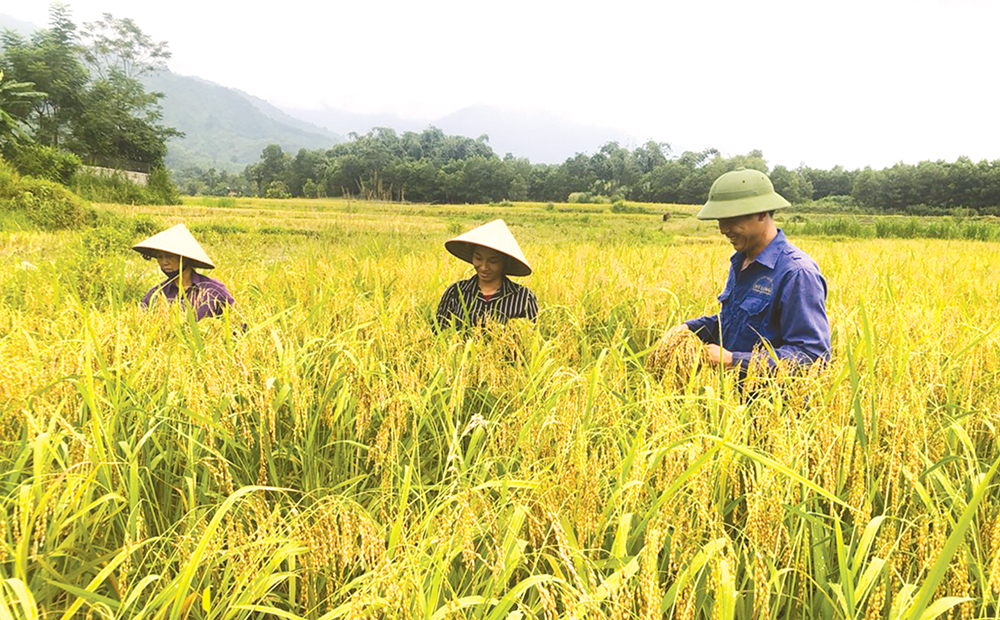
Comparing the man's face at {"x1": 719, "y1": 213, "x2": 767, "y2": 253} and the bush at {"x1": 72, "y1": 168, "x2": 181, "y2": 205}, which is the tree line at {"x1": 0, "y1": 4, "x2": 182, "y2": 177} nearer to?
the bush at {"x1": 72, "y1": 168, "x2": 181, "y2": 205}

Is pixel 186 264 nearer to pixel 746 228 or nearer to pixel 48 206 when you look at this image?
pixel 746 228

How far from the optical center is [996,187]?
48.8 m

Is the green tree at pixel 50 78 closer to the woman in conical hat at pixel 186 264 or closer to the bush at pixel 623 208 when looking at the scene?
the woman in conical hat at pixel 186 264

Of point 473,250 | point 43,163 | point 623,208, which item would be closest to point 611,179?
point 623,208

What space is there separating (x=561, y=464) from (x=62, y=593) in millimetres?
1078

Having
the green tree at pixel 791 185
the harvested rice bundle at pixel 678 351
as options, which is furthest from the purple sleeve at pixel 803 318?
the green tree at pixel 791 185

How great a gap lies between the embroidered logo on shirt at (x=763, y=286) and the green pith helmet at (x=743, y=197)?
318 mm

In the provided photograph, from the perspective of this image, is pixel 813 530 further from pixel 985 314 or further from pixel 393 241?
pixel 393 241

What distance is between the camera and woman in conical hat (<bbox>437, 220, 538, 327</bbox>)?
3.09 m

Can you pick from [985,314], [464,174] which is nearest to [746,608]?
[985,314]

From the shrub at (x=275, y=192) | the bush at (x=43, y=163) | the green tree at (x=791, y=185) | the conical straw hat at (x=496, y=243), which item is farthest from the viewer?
the green tree at (x=791, y=185)

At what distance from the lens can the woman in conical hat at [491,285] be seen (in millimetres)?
3092

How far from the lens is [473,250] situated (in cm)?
337

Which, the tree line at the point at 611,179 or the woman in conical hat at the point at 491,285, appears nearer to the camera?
the woman in conical hat at the point at 491,285
